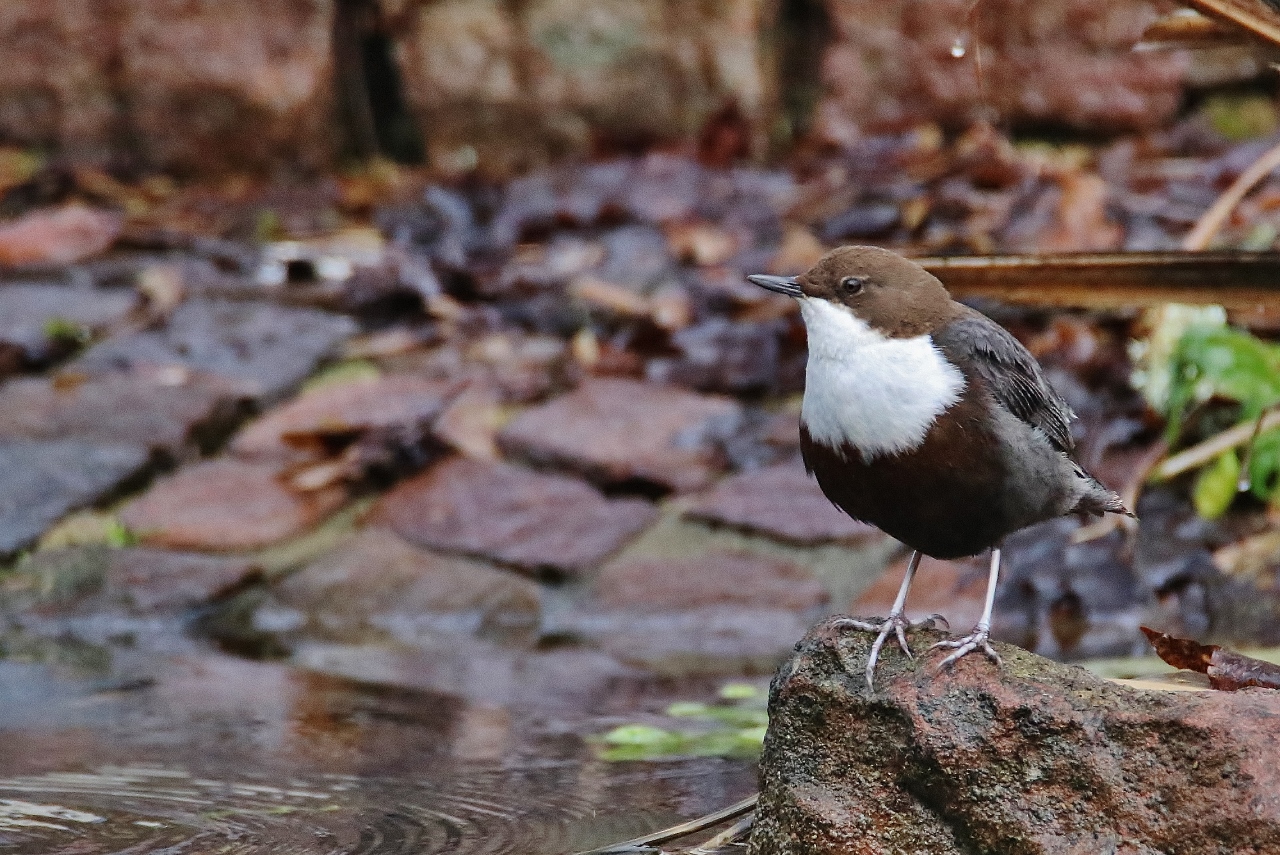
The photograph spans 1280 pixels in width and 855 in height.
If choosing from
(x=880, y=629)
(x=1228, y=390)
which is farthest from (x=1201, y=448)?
(x=880, y=629)

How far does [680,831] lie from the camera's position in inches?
105

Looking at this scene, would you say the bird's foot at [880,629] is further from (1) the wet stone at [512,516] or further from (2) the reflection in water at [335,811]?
(1) the wet stone at [512,516]

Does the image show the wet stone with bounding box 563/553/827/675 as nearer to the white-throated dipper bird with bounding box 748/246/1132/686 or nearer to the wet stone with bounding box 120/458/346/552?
the wet stone with bounding box 120/458/346/552

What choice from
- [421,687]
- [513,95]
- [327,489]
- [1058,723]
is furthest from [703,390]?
[1058,723]

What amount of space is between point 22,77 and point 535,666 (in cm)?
441

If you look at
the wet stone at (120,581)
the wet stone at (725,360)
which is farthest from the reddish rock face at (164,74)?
the wet stone at (120,581)

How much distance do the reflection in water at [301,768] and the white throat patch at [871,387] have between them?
739mm

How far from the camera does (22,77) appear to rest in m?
7.12

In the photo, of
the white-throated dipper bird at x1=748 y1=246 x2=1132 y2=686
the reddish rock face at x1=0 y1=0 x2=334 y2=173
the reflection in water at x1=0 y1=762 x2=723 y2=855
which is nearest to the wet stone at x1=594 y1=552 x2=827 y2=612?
the reflection in water at x1=0 y1=762 x2=723 y2=855

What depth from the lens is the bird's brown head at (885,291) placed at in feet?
9.43

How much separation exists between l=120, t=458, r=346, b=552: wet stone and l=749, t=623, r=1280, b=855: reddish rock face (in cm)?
260

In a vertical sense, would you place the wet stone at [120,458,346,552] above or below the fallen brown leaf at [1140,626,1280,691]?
below

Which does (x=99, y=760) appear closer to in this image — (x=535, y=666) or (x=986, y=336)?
(x=535, y=666)

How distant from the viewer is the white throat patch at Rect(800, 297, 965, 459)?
8.90 feet
